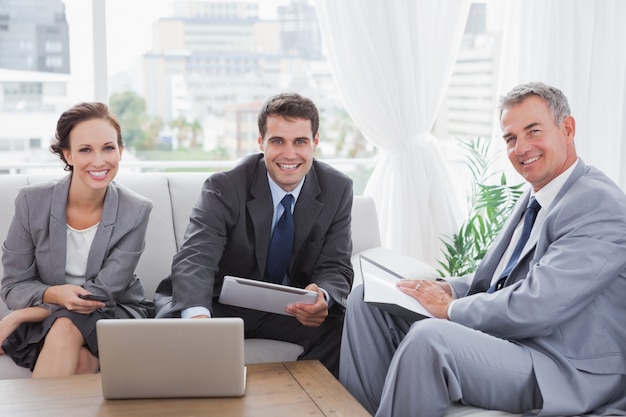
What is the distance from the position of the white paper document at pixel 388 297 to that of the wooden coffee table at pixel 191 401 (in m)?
0.25

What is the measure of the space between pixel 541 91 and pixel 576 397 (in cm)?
87

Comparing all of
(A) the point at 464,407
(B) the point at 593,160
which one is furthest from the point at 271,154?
(B) the point at 593,160

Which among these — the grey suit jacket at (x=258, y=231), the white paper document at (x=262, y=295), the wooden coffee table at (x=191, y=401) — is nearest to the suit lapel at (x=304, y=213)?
the grey suit jacket at (x=258, y=231)

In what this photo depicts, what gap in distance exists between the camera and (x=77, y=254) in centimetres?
266

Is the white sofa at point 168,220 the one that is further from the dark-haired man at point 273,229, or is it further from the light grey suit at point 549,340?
the light grey suit at point 549,340

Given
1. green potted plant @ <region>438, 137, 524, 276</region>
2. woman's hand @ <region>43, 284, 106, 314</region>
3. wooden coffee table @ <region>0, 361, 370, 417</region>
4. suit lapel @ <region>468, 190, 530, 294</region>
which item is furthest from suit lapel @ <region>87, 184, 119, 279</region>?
green potted plant @ <region>438, 137, 524, 276</region>

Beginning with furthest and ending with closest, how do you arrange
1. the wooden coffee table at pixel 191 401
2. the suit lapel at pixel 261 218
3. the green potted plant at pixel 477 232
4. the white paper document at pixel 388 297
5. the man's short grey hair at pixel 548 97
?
1. the green potted plant at pixel 477 232
2. the suit lapel at pixel 261 218
3. the man's short grey hair at pixel 548 97
4. the white paper document at pixel 388 297
5. the wooden coffee table at pixel 191 401

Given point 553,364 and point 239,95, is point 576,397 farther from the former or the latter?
point 239,95

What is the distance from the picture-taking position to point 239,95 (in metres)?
4.59

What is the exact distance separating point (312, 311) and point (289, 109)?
2.31 ft

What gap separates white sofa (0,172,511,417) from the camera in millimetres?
2932

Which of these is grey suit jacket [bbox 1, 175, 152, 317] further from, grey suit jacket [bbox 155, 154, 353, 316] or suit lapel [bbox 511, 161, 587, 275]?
suit lapel [bbox 511, 161, 587, 275]

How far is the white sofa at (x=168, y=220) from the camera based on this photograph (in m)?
2.93

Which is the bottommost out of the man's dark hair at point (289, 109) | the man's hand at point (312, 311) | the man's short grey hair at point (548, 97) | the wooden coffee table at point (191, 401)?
the wooden coffee table at point (191, 401)
